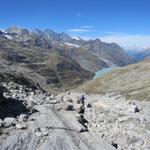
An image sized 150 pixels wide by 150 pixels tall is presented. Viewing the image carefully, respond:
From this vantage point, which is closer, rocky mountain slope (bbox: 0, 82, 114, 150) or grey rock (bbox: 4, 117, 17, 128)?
rocky mountain slope (bbox: 0, 82, 114, 150)

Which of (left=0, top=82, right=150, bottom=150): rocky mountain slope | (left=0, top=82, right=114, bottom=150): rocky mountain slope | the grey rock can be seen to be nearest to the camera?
(left=0, top=82, right=114, bottom=150): rocky mountain slope

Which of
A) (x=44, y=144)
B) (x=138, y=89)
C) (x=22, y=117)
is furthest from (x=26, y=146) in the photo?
(x=138, y=89)

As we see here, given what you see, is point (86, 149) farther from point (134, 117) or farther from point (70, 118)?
point (134, 117)

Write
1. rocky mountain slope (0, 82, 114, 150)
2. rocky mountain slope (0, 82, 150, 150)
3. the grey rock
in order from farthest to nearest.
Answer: the grey rock → rocky mountain slope (0, 82, 150, 150) → rocky mountain slope (0, 82, 114, 150)

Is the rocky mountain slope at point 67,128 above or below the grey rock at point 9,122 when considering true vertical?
below

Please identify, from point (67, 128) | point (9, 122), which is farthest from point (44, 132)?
point (9, 122)

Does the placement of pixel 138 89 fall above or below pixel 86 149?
below

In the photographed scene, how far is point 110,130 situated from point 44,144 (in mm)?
10226

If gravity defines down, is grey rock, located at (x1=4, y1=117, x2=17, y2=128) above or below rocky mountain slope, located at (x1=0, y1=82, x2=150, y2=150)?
above

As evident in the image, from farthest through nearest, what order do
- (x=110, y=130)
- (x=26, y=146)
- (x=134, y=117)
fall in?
(x=134, y=117)
(x=110, y=130)
(x=26, y=146)

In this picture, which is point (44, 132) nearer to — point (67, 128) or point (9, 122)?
point (67, 128)

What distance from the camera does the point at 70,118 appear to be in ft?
128

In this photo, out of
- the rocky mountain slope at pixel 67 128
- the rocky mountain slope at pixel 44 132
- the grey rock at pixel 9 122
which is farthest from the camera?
the grey rock at pixel 9 122

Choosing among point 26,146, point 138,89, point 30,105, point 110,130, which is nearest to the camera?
point 26,146
